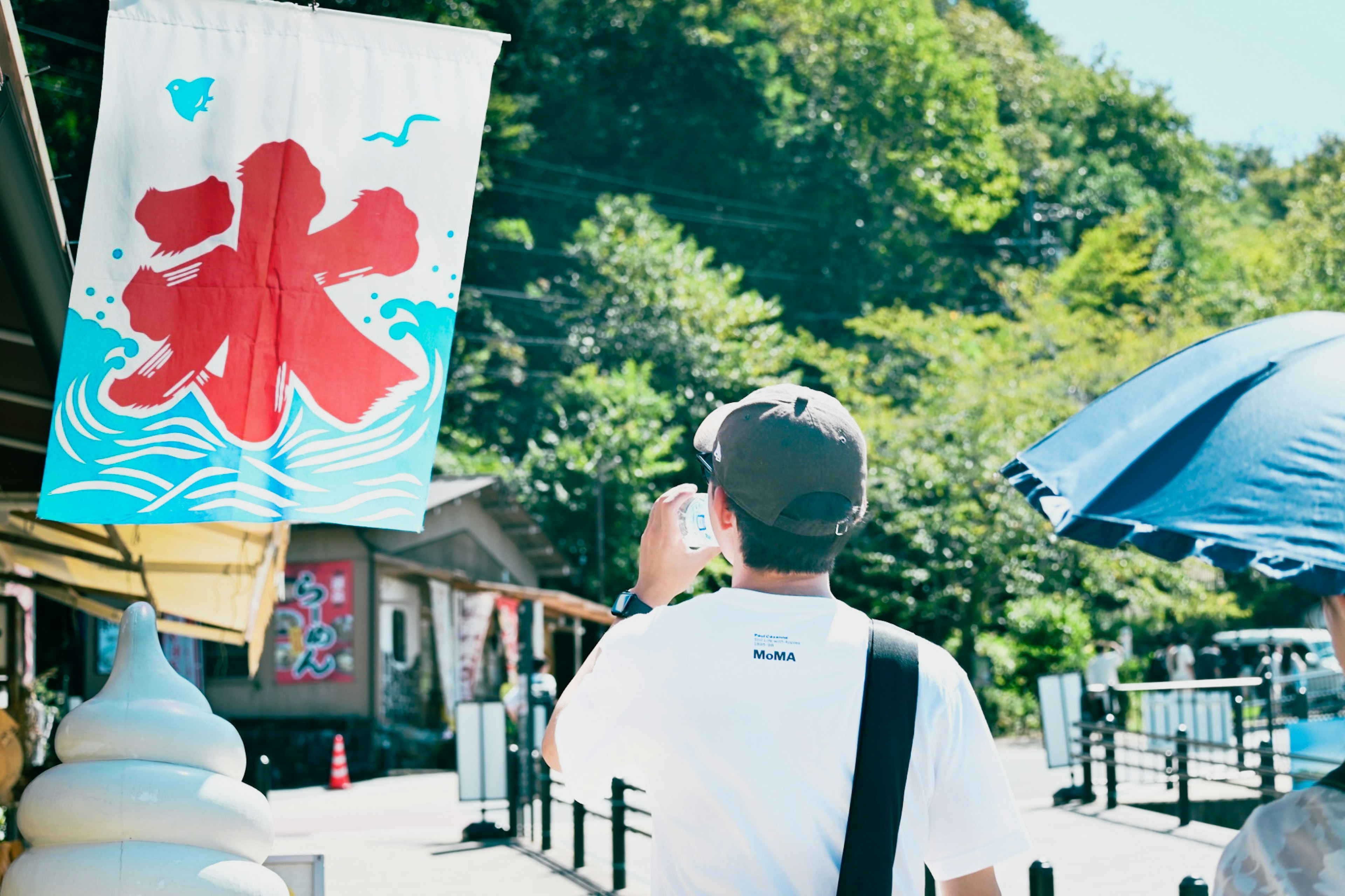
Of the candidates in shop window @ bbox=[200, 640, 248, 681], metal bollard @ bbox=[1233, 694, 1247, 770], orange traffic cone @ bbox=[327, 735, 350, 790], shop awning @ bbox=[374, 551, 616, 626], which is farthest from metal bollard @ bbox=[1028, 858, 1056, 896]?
shop window @ bbox=[200, 640, 248, 681]

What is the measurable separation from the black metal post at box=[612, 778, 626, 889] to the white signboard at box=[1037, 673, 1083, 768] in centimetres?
632

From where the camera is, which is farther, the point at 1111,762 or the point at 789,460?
the point at 1111,762

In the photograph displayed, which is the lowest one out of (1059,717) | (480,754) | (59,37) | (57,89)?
(480,754)

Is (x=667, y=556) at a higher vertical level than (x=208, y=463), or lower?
lower

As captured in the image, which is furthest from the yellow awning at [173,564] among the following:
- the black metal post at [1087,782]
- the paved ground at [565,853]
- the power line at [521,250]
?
the power line at [521,250]

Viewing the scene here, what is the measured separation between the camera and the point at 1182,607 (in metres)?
33.3

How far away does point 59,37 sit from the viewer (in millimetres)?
20844

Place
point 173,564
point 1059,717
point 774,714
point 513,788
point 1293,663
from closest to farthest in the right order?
point 774,714, point 173,564, point 513,788, point 1059,717, point 1293,663

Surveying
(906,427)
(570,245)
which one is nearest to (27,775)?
(906,427)

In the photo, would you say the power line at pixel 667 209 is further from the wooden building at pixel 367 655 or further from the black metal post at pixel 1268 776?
the black metal post at pixel 1268 776

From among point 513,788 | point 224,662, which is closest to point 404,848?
point 513,788

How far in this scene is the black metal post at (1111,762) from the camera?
13.6 metres

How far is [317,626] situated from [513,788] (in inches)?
479

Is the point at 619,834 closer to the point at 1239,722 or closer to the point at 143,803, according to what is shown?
the point at 143,803
